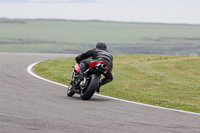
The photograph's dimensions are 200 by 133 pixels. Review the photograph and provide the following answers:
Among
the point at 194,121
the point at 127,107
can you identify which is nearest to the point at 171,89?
the point at 127,107

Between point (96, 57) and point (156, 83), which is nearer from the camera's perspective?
point (96, 57)

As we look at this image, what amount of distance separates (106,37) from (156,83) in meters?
146

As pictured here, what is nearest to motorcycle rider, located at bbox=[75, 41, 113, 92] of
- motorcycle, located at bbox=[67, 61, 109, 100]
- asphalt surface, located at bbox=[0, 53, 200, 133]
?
motorcycle, located at bbox=[67, 61, 109, 100]

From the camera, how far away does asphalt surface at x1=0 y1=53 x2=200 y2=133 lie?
886 centimetres

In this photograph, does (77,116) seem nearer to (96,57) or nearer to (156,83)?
(96,57)

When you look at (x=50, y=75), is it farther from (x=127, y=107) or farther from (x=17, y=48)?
(x=17, y=48)

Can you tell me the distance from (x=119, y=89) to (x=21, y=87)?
11.1 feet

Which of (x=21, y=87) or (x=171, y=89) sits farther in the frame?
(x=171, y=89)

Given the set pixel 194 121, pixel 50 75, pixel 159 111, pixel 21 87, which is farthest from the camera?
pixel 50 75

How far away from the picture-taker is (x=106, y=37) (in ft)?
540

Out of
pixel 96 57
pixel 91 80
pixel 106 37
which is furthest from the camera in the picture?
pixel 106 37

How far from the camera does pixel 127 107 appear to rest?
1179 cm

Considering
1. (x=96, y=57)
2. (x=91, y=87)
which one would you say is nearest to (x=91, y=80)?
(x=91, y=87)

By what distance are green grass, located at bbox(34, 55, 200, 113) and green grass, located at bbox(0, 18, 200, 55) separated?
4090 inches
